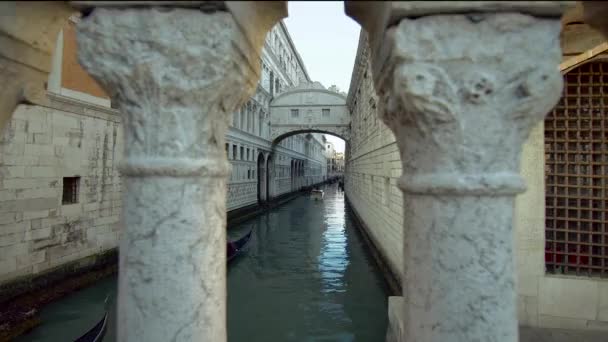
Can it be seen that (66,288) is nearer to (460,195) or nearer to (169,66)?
(169,66)

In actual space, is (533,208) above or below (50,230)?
above

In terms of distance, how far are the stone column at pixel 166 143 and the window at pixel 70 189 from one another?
6.03 metres

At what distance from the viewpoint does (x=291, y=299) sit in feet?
19.7

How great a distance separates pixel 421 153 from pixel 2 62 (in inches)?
78.3

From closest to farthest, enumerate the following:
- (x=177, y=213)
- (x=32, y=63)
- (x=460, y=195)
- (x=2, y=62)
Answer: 1. (x=460, y=195)
2. (x=177, y=213)
3. (x=2, y=62)
4. (x=32, y=63)

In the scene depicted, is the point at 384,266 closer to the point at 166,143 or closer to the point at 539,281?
the point at 539,281

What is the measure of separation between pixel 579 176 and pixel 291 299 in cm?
457

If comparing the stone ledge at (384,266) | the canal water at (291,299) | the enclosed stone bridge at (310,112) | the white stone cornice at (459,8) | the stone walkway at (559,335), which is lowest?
the canal water at (291,299)

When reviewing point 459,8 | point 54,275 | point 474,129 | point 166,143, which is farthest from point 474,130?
point 54,275

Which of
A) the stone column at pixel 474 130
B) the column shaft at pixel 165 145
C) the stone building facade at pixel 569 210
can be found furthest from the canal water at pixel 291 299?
the stone column at pixel 474 130

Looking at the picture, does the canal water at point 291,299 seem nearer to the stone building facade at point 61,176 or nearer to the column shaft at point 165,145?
the stone building facade at point 61,176

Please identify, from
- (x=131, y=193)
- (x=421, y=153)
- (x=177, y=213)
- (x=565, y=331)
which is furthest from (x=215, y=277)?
(x=565, y=331)

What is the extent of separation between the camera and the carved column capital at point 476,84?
118cm

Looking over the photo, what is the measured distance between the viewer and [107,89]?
1.41 meters
